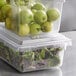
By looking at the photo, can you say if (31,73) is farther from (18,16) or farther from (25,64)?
(18,16)

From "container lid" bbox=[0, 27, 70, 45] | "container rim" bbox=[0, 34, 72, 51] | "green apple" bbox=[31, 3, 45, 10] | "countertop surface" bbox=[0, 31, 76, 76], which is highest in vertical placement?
"green apple" bbox=[31, 3, 45, 10]

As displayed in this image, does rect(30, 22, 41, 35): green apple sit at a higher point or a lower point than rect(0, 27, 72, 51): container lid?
higher

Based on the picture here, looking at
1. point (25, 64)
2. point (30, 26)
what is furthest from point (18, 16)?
point (25, 64)

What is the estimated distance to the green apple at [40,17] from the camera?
97 centimetres

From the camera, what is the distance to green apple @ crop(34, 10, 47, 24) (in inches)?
38.1

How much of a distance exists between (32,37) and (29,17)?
8 cm

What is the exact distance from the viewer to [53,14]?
1003mm

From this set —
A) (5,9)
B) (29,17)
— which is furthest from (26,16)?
(5,9)

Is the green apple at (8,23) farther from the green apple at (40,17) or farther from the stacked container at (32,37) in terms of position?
the green apple at (40,17)

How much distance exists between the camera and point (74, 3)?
2002 millimetres

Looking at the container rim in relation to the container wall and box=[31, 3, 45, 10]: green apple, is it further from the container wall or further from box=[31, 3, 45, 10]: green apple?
box=[31, 3, 45, 10]: green apple

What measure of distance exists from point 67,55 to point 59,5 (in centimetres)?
22

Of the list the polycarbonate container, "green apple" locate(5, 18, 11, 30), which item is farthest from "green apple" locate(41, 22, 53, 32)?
"green apple" locate(5, 18, 11, 30)

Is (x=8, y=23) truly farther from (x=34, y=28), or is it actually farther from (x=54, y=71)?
(x=54, y=71)
